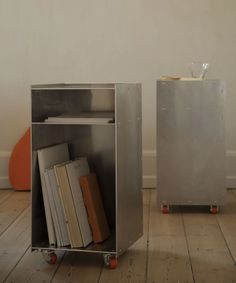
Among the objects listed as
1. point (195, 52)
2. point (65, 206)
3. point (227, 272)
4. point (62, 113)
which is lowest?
point (227, 272)

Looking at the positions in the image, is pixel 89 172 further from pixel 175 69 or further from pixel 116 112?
pixel 175 69

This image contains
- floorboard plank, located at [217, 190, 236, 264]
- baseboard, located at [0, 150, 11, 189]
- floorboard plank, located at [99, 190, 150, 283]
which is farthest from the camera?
baseboard, located at [0, 150, 11, 189]

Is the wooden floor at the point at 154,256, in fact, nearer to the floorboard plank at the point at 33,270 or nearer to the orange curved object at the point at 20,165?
the floorboard plank at the point at 33,270

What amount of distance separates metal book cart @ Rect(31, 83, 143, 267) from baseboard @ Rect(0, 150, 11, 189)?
5.75 feet

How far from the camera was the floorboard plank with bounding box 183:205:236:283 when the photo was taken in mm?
2617

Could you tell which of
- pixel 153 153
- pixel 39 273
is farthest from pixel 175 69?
pixel 39 273

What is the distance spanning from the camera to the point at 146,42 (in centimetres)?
455

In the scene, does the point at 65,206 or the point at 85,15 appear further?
the point at 85,15

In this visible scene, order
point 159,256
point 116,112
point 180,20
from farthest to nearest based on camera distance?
point 180,20
point 159,256
point 116,112

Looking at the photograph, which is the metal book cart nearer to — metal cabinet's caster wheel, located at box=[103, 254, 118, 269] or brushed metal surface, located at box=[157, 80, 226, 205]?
metal cabinet's caster wheel, located at box=[103, 254, 118, 269]

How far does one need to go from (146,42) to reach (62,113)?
1.78 m

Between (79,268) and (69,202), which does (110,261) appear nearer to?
(79,268)

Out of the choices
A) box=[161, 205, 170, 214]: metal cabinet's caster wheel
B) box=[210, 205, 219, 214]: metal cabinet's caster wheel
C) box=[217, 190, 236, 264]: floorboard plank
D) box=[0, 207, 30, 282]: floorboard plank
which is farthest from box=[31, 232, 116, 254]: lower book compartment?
box=[210, 205, 219, 214]: metal cabinet's caster wheel

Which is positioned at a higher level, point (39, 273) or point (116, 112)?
point (116, 112)
